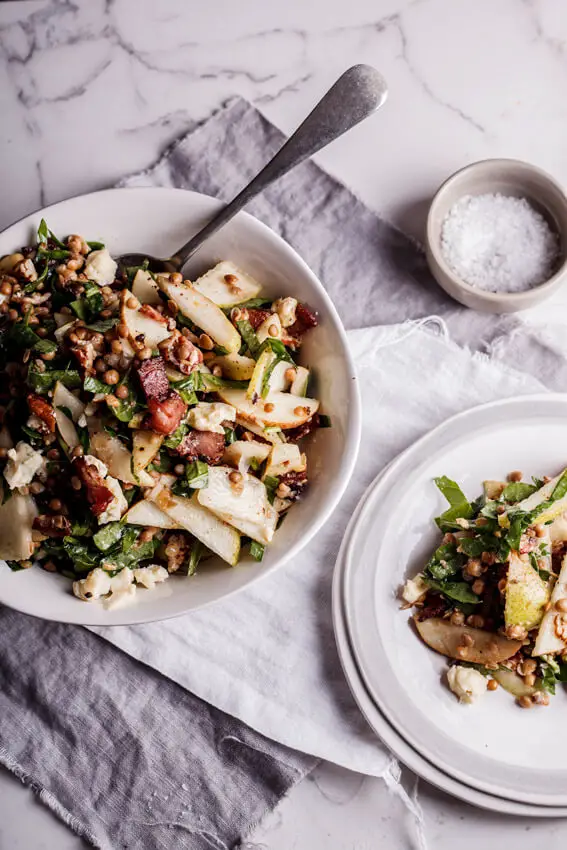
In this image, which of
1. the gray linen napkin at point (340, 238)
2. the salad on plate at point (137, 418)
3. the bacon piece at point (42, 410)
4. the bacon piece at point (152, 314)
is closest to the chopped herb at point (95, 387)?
the salad on plate at point (137, 418)

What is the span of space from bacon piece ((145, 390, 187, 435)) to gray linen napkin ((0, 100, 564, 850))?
910mm

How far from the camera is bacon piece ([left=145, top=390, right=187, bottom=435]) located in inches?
81.1

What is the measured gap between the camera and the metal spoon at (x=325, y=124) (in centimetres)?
238

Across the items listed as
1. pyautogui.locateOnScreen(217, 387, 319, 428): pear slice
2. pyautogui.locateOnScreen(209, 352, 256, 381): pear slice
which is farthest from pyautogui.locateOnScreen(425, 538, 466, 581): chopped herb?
pyautogui.locateOnScreen(209, 352, 256, 381): pear slice

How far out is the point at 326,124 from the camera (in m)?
2.39

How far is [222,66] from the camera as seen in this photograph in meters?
2.96

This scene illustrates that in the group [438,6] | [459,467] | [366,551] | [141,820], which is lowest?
[141,820]

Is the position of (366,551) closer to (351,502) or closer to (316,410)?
(351,502)

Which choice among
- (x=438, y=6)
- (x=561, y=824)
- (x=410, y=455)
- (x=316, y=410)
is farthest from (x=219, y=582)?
(x=438, y=6)

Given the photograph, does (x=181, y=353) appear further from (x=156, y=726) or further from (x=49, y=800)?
(x=49, y=800)

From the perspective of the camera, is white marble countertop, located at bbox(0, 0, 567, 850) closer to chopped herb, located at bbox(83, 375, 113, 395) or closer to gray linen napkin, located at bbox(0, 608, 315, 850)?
chopped herb, located at bbox(83, 375, 113, 395)

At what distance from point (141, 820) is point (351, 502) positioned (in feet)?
4.04

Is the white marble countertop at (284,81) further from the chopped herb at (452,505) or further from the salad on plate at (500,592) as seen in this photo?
the salad on plate at (500,592)

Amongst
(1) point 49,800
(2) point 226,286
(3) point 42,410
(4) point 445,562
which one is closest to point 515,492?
(4) point 445,562
